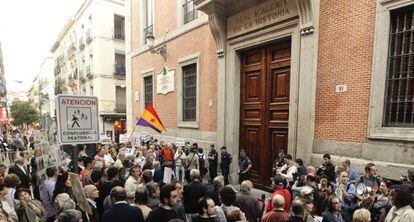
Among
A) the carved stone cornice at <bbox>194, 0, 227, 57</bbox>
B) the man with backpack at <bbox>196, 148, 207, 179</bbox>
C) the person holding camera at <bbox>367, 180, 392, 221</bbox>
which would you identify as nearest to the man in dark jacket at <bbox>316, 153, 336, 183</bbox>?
the person holding camera at <bbox>367, 180, 392, 221</bbox>

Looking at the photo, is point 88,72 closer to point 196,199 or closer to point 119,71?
point 119,71

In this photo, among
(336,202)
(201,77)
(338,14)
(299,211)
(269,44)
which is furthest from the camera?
(201,77)

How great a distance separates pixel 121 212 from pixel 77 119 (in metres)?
1.55

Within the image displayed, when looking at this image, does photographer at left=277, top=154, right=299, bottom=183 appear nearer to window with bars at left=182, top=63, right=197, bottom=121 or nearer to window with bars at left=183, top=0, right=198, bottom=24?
window with bars at left=182, top=63, right=197, bottom=121

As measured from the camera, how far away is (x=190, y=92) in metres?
12.5

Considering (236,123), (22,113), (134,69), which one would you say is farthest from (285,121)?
(22,113)

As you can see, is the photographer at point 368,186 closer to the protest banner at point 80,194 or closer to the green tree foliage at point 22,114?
the protest banner at point 80,194

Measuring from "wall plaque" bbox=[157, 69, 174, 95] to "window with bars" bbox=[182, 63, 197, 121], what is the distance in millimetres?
886

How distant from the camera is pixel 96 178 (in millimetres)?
5004

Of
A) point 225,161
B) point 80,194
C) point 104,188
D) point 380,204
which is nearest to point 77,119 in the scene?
point 80,194

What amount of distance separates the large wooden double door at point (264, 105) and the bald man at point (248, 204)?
Answer: 437 cm

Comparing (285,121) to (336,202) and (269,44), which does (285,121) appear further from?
(336,202)

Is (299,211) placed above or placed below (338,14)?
below

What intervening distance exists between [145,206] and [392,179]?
5424 mm
